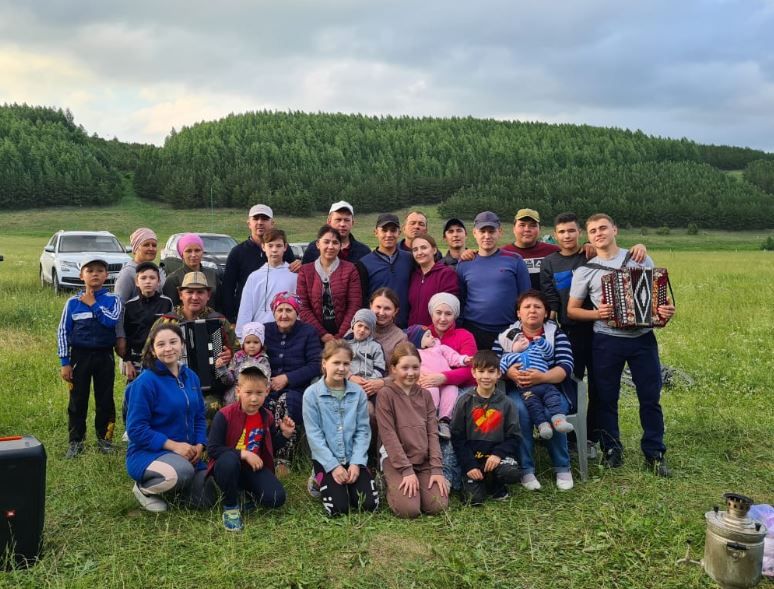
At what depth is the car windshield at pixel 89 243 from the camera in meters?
16.8

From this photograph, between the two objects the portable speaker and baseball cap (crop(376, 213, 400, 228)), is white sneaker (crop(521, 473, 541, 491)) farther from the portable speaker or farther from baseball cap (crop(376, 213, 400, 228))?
the portable speaker

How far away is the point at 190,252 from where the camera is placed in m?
6.19

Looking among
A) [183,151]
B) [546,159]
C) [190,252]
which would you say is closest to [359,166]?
[183,151]

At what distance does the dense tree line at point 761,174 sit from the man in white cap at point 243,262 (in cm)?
10930

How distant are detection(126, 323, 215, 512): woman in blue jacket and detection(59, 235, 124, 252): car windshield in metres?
13.6

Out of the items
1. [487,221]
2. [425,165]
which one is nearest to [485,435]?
[487,221]

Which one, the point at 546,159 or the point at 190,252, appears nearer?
the point at 190,252

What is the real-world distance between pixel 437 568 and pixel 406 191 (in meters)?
78.5

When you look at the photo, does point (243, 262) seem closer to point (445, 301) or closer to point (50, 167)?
point (445, 301)

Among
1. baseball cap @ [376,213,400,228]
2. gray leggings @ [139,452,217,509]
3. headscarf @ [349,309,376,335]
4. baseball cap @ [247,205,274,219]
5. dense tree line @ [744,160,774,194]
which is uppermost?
dense tree line @ [744,160,774,194]

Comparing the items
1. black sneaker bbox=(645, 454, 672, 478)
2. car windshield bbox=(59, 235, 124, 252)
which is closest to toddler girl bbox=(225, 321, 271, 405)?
black sneaker bbox=(645, 454, 672, 478)

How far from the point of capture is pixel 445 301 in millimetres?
5383

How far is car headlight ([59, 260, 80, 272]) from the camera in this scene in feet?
51.3

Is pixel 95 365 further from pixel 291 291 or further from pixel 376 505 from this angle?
pixel 376 505
